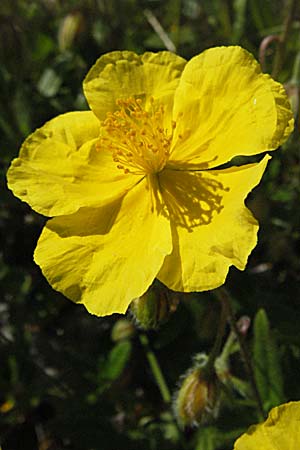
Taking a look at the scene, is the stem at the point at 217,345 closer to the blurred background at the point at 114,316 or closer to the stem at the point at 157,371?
the blurred background at the point at 114,316

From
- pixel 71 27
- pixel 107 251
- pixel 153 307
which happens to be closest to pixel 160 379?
pixel 153 307

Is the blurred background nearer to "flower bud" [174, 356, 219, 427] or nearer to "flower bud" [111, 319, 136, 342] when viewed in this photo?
"flower bud" [111, 319, 136, 342]

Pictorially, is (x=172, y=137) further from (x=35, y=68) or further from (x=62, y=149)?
(x=35, y=68)

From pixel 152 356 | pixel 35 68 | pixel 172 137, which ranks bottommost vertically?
pixel 152 356

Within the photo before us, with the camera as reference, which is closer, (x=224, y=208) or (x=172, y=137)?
(x=224, y=208)

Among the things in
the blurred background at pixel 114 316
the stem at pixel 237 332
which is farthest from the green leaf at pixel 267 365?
the stem at pixel 237 332

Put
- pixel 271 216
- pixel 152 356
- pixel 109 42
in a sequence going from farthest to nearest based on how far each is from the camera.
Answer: pixel 109 42 < pixel 271 216 < pixel 152 356

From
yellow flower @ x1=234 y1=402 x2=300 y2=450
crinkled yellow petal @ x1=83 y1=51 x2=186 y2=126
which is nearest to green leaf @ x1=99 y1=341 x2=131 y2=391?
crinkled yellow petal @ x1=83 y1=51 x2=186 y2=126

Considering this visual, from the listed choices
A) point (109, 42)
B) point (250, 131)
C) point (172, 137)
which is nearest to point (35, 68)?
point (109, 42)
